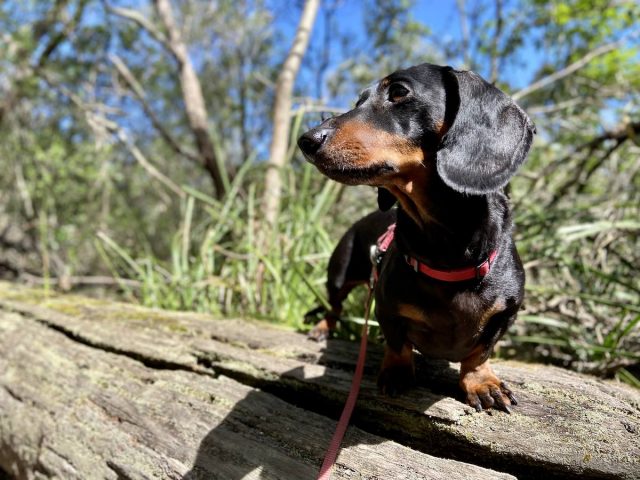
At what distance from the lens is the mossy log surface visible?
1.58 meters

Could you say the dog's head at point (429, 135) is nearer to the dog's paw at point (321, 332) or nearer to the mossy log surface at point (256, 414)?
the mossy log surface at point (256, 414)

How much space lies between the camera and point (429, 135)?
1669 millimetres

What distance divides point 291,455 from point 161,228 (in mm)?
8692

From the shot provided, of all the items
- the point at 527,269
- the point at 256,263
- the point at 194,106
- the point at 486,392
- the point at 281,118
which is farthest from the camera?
the point at 194,106

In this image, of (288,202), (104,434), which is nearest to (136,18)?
(288,202)

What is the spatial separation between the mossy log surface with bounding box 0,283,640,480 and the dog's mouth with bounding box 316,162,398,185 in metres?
0.81

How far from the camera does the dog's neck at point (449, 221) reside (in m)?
1.66

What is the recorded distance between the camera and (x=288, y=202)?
4.23 metres

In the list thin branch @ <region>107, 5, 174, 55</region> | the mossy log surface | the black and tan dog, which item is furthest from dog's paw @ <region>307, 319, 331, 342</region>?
thin branch @ <region>107, 5, 174, 55</region>

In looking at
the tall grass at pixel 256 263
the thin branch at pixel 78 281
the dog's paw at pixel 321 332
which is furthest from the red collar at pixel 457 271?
the thin branch at pixel 78 281

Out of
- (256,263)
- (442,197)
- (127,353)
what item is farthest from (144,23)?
(442,197)

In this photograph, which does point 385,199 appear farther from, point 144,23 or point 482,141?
point 144,23

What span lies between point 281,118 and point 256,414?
3318mm

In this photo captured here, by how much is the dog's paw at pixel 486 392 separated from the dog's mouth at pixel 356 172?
797 mm
